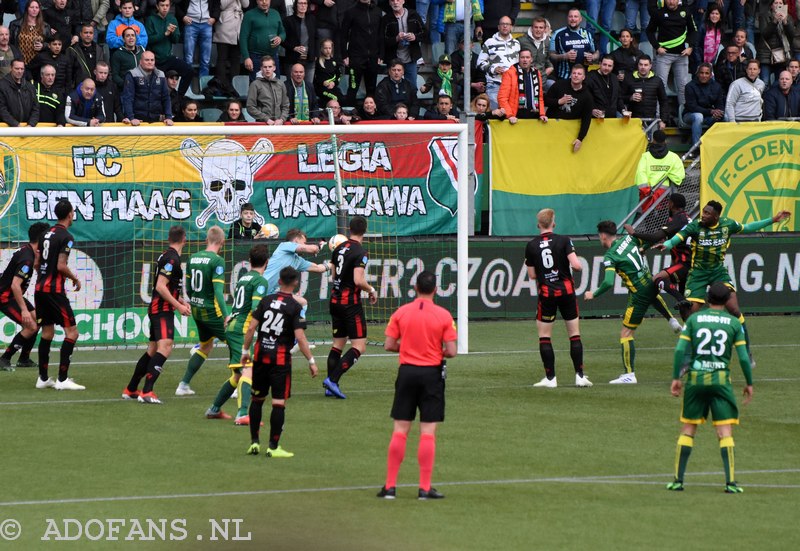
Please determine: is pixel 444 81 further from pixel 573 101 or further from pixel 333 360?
pixel 333 360

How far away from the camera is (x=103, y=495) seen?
11.4 m

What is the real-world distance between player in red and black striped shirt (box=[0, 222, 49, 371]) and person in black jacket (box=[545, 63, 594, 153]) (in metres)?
12.0

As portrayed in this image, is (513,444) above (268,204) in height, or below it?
below

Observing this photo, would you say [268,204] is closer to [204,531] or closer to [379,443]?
[379,443]

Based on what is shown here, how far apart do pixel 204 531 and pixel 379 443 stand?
3.96m

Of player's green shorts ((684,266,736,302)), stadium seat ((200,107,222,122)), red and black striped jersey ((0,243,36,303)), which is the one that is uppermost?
stadium seat ((200,107,222,122))

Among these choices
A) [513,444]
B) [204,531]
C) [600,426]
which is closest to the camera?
[204,531]

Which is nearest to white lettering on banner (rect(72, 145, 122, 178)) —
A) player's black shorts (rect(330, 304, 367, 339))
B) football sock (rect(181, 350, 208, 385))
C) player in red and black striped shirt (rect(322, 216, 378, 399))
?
player in red and black striped shirt (rect(322, 216, 378, 399))

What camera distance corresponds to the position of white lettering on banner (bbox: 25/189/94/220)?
72.6 feet

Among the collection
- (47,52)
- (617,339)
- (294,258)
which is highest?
(47,52)

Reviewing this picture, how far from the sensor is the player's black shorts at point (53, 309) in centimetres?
1695

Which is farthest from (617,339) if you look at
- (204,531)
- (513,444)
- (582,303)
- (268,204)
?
(204,531)

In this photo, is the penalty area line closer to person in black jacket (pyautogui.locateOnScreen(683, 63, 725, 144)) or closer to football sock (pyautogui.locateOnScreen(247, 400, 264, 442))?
football sock (pyautogui.locateOnScreen(247, 400, 264, 442))

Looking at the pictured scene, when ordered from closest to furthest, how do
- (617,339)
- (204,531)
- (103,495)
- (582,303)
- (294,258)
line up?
(204,531)
(103,495)
(294,258)
(617,339)
(582,303)
